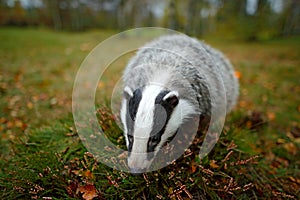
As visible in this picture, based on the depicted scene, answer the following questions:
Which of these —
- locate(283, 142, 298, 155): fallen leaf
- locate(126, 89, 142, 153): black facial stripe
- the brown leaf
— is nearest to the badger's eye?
locate(126, 89, 142, 153): black facial stripe

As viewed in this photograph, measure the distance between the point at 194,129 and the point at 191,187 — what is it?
2.41 feet

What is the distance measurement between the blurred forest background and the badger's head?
18.1ft

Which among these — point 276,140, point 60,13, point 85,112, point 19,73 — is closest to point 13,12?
point 60,13

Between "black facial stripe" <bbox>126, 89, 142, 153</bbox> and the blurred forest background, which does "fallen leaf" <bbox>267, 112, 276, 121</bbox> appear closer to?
"black facial stripe" <bbox>126, 89, 142, 153</bbox>

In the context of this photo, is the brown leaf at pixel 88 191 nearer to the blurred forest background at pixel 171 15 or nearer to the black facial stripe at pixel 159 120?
the black facial stripe at pixel 159 120

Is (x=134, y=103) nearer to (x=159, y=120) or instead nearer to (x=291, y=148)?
(x=159, y=120)

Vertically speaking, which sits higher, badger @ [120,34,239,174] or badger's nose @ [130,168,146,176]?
badger @ [120,34,239,174]

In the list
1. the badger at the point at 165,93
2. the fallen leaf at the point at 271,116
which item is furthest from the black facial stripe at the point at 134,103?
the fallen leaf at the point at 271,116

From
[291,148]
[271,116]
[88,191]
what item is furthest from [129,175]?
[271,116]

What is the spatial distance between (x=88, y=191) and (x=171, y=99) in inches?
42.1

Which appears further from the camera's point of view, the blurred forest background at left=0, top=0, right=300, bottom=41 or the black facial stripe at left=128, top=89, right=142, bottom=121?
the blurred forest background at left=0, top=0, right=300, bottom=41

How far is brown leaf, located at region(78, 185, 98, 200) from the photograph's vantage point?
1.88 m

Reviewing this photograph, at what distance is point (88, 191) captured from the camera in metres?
1.93

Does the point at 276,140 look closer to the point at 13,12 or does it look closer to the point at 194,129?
the point at 194,129
